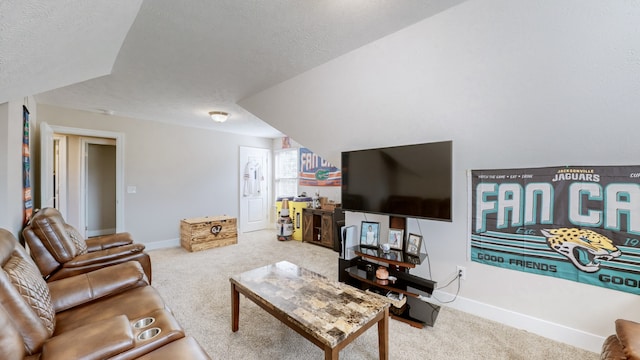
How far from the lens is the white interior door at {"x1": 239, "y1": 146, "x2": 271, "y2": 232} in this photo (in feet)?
19.0

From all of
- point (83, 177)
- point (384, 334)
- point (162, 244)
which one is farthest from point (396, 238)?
point (83, 177)

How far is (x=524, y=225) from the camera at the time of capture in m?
2.03

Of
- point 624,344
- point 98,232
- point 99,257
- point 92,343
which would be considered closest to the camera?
point 92,343

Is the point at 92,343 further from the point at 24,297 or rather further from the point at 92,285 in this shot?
the point at 92,285

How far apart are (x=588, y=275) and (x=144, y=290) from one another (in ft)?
10.6

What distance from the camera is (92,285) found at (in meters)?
1.67

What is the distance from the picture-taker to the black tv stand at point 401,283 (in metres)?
2.17

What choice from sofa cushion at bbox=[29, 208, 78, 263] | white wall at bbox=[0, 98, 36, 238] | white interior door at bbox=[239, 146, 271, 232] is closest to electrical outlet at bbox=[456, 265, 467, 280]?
sofa cushion at bbox=[29, 208, 78, 263]

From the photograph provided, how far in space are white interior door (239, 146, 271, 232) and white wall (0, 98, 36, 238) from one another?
11.7 ft

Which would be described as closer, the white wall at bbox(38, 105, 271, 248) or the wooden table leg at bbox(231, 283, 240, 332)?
the wooden table leg at bbox(231, 283, 240, 332)

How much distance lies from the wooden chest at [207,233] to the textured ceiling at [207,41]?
2182mm

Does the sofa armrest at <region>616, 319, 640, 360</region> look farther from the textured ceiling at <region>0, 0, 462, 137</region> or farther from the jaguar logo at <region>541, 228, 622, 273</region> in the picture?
the textured ceiling at <region>0, 0, 462, 137</region>

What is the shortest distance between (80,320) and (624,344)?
9.25 ft

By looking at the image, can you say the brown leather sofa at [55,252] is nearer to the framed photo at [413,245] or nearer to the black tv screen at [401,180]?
the black tv screen at [401,180]
